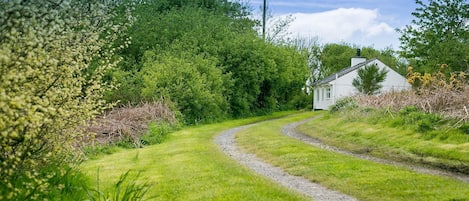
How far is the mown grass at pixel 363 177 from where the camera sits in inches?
375

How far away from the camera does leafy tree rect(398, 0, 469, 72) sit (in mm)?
34625

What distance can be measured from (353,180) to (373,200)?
1.64 m

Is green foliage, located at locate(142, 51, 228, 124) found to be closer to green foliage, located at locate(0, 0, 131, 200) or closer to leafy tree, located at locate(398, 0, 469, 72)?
leafy tree, located at locate(398, 0, 469, 72)

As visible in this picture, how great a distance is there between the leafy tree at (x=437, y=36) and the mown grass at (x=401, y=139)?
15405 millimetres

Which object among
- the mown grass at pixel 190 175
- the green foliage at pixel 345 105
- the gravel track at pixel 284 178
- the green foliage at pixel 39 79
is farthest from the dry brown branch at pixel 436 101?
the green foliage at pixel 39 79

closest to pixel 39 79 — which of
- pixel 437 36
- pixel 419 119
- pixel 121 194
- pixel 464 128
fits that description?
pixel 121 194

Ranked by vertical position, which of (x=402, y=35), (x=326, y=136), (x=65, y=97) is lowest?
(x=326, y=136)

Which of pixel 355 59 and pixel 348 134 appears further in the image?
pixel 355 59

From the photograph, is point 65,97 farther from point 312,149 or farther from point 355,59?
point 355,59

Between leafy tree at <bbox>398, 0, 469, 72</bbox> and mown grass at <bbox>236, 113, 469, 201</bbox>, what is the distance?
23.0m

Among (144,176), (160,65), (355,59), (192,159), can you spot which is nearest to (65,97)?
(144,176)

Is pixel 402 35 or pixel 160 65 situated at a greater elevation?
pixel 402 35

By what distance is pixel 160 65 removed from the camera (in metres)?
30.6

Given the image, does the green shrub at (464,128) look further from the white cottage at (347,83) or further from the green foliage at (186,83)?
the white cottage at (347,83)
